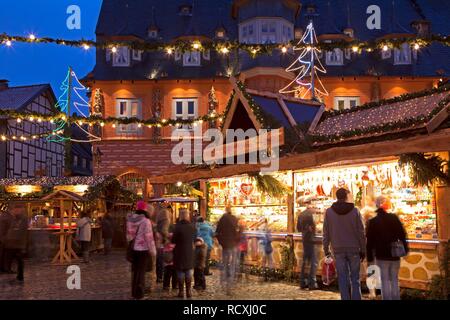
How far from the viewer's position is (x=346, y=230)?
8.19 m

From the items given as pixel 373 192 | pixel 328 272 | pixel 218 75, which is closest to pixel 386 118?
pixel 373 192

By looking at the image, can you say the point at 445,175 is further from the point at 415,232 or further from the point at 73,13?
the point at 73,13

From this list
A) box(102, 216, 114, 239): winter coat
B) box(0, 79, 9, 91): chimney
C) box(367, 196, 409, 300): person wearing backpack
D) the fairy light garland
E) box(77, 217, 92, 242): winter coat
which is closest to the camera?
box(367, 196, 409, 300): person wearing backpack

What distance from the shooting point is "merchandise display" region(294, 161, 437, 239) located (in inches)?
405

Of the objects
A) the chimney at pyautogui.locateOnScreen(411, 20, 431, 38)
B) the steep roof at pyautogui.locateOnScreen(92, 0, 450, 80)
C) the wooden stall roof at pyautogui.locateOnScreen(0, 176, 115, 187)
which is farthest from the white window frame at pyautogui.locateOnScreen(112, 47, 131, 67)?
the chimney at pyautogui.locateOnScreen(411, 20, 431, 38)

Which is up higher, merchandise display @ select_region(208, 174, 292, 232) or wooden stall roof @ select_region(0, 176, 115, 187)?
wooden stall roof @ select_region(0, 176, 115, 187)

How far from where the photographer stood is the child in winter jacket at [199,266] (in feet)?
37.8

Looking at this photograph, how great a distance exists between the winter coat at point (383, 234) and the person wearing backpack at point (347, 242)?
0.16m

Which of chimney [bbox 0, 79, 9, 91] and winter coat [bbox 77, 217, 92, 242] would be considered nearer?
winter coat [bbox 77, 217, 92, 242]

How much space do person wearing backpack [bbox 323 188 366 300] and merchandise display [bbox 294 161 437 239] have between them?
2.25 m

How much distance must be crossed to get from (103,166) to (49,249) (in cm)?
1241

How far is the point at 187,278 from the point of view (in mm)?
10383

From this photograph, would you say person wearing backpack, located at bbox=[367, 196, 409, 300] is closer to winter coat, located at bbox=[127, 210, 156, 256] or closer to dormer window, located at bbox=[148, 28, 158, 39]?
winter coat, located at bbox=[127, 210, 156, 256]
